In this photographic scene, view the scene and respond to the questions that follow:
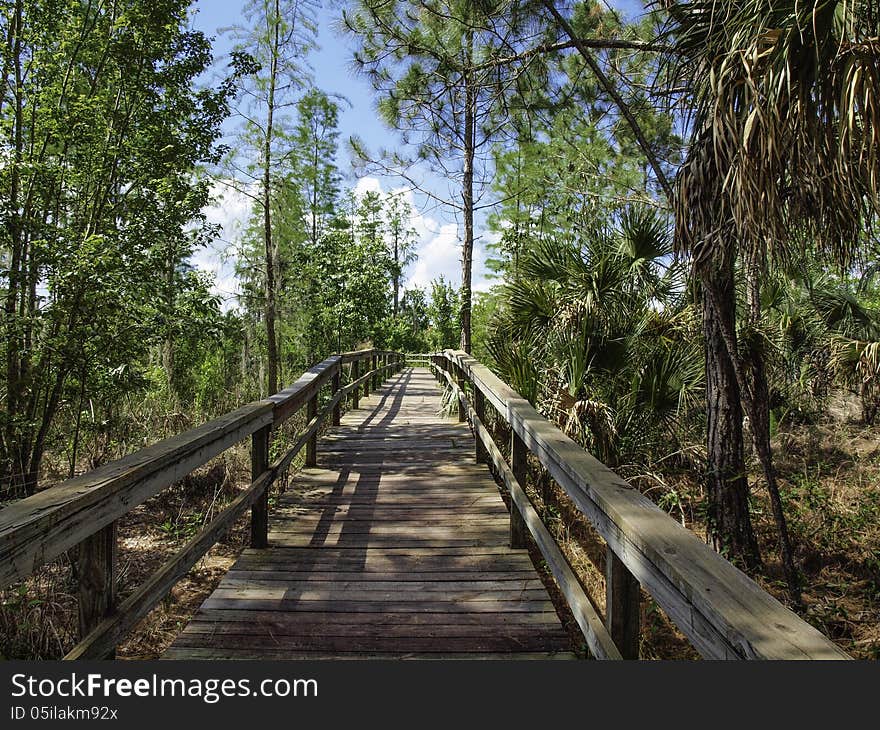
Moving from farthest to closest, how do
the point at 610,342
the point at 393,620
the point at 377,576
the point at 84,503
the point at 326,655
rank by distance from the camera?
1. the point at 610,342
2. the point at 377,576
3. the point at 393,620
4. the point at 326,655
5. the point at 84,503

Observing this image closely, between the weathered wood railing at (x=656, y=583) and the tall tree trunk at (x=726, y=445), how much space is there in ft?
7.64

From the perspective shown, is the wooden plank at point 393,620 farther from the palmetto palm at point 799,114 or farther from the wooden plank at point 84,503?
the palmetto palm at point 799,114

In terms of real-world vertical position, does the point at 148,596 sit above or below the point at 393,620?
above

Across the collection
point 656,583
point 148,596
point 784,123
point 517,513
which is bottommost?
point 517,513

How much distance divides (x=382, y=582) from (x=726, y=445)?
3.03m

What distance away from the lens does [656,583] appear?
1.37 metres

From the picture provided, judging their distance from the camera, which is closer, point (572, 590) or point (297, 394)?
point (572, 590)

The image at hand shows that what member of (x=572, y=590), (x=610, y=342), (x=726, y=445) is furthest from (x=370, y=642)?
(x=610, y=342)

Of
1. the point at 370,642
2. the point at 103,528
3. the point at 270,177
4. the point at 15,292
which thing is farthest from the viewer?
the point at 270,177

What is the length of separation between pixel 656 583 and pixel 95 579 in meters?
1.67

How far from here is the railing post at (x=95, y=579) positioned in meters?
1.72

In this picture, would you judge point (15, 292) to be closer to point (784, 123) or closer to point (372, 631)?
point (372, 631)

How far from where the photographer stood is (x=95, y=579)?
1.73m

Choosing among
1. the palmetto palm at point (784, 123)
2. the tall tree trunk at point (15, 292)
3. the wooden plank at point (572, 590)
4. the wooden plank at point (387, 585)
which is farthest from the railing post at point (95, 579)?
the tall tree trunk at point (15, 292)
